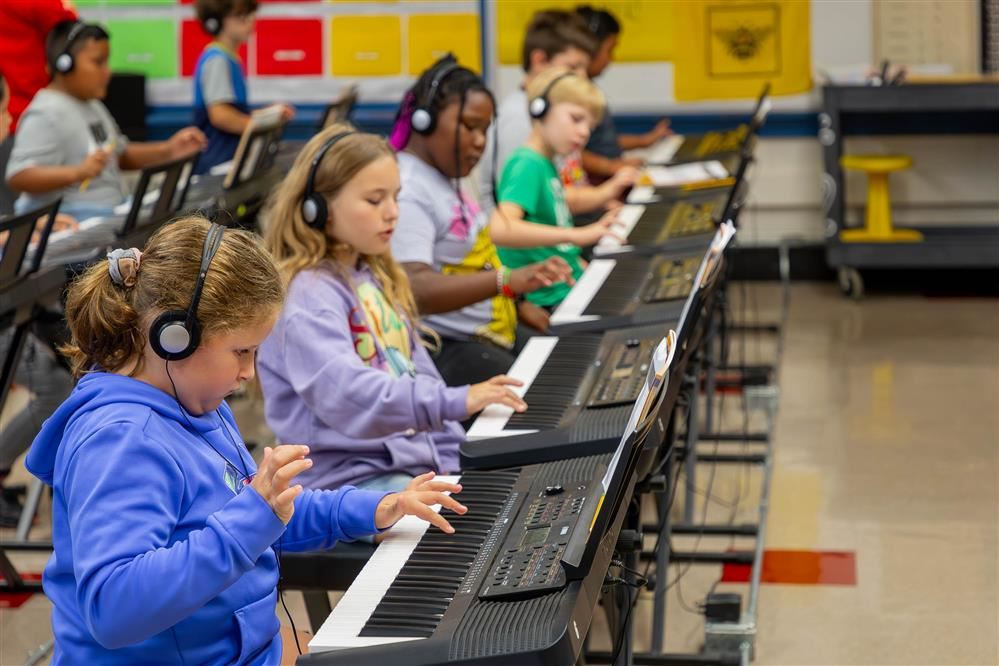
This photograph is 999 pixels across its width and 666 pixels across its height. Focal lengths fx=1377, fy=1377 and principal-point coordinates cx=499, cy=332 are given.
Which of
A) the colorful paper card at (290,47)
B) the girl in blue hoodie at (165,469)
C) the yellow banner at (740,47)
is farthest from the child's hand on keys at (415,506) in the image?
the colorful paper card at (290,47)

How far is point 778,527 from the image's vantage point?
380 cm

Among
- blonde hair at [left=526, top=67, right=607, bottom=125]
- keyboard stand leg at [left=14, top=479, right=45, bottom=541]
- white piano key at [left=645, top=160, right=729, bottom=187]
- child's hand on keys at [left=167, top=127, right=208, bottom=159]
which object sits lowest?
keyboard stand leg at [left=14, top=479, right=45, bottom=541]

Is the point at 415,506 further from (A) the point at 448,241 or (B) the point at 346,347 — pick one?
(A) the point at 448,241

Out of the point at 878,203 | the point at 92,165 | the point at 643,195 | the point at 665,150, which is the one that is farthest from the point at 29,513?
the point at 878,203

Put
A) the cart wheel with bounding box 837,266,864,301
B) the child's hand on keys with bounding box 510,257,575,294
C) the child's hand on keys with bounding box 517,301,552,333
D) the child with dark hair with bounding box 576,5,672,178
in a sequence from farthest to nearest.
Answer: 1. the cart wheel with bounding box 837,266,864,301
2. the child with dark hair with bounding box 576,5,672,178
3. the child's hand on keys with bounding box 517,301,552,333
4. the child's hand on keys with bounding box 510,257,575,294

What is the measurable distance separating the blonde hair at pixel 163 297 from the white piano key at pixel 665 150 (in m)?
4.06

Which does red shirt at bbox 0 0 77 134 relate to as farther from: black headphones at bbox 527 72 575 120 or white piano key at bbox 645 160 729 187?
white piano key at bbox 645 160 729 187

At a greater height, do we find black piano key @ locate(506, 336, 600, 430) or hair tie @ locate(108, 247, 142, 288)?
hair tie @ locate(108, 247, 142, 288)

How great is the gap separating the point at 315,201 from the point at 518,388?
1.65ft

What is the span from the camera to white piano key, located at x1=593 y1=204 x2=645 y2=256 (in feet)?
12.8

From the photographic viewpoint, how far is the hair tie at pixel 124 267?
1574mm

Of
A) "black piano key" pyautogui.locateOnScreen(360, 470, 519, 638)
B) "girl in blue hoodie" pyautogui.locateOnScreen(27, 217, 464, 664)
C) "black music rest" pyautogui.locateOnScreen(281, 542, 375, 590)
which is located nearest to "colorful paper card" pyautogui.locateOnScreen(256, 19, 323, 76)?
"black music rest" pyautogui.locateOnScreen(281, 542, 375, 590)

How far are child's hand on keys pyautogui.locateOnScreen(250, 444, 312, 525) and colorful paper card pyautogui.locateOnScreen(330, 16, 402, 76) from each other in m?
5.73

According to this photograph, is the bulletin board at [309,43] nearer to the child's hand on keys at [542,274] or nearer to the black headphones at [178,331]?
the child's hand on keys at [542,274]
